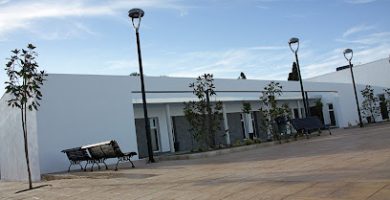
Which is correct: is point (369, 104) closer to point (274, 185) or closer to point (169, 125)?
point (169, 125)

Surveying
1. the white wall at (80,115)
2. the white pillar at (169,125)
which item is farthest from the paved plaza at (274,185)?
the white pillar at (169,125)

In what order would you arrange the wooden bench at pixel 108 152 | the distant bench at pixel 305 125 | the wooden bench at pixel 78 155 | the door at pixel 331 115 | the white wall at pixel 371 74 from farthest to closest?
1. the white wall at pixel 371 74
2. the door at pixel 331 115
3. the distant bench at pixel 305 125
4. the wooden bench at pixel 78 155
5. the wooden bench at pixel 108 152

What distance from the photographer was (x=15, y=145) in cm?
1830

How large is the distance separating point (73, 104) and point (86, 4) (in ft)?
22.7


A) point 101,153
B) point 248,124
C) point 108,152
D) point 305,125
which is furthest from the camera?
point 248,124

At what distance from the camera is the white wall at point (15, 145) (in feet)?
49.7

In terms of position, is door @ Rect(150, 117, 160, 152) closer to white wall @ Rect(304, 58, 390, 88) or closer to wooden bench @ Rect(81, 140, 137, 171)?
wooden bench @ Rect(81, 140, 137, 171)

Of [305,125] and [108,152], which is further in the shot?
[305,125]

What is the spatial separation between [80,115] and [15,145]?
14.1ft

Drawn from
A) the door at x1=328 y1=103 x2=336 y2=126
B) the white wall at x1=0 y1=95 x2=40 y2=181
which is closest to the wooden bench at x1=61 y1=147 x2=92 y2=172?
the white wall at x1=0 y1=95 x2=40 y2=181

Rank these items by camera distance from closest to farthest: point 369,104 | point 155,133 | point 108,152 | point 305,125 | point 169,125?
point 108,152
point 305,125
point 169,125
point 155,133
point 369,104

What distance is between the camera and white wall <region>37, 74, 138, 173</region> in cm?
1511

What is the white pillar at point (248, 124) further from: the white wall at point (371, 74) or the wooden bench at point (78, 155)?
the white wall at point (371, 74)

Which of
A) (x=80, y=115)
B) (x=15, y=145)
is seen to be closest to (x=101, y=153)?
(x=80, y=115)
